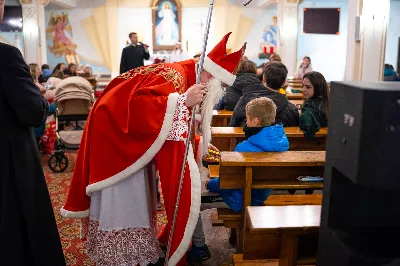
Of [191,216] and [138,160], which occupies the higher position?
[138,160]

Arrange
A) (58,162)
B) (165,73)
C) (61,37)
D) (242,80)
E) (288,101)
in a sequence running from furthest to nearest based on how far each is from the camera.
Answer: (61,37) < (58,162) < (242,80) < (288,101) < (165,73)

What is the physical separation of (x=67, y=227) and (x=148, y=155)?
65.2 inches

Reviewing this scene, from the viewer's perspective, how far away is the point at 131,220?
2703mm

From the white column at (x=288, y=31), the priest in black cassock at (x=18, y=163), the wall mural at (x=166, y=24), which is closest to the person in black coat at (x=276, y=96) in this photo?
the priest in black cassock at (x=18, y=163)

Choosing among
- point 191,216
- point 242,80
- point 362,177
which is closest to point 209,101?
point 191,216

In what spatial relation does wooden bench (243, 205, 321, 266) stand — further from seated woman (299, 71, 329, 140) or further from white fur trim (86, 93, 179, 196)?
seated woman (299, 71, 329, 140)

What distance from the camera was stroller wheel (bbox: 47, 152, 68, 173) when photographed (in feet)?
18.3

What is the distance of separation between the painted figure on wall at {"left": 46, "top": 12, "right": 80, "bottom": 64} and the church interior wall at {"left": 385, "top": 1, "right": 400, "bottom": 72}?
985 centimetres

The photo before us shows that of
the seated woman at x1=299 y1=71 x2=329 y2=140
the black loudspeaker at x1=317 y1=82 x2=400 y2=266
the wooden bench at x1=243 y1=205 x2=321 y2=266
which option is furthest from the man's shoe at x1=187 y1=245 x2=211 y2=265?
the black loudspeaker at x1=317 y1=82 x2=400 y2=266

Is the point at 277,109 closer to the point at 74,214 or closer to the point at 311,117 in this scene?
the point at 311,117

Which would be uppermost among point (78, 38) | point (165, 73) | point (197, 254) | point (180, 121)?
point (78, 38)

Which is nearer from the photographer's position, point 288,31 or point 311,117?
point 311,117

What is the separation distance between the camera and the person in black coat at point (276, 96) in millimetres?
3947

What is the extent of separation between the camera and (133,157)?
2611 millimetres
